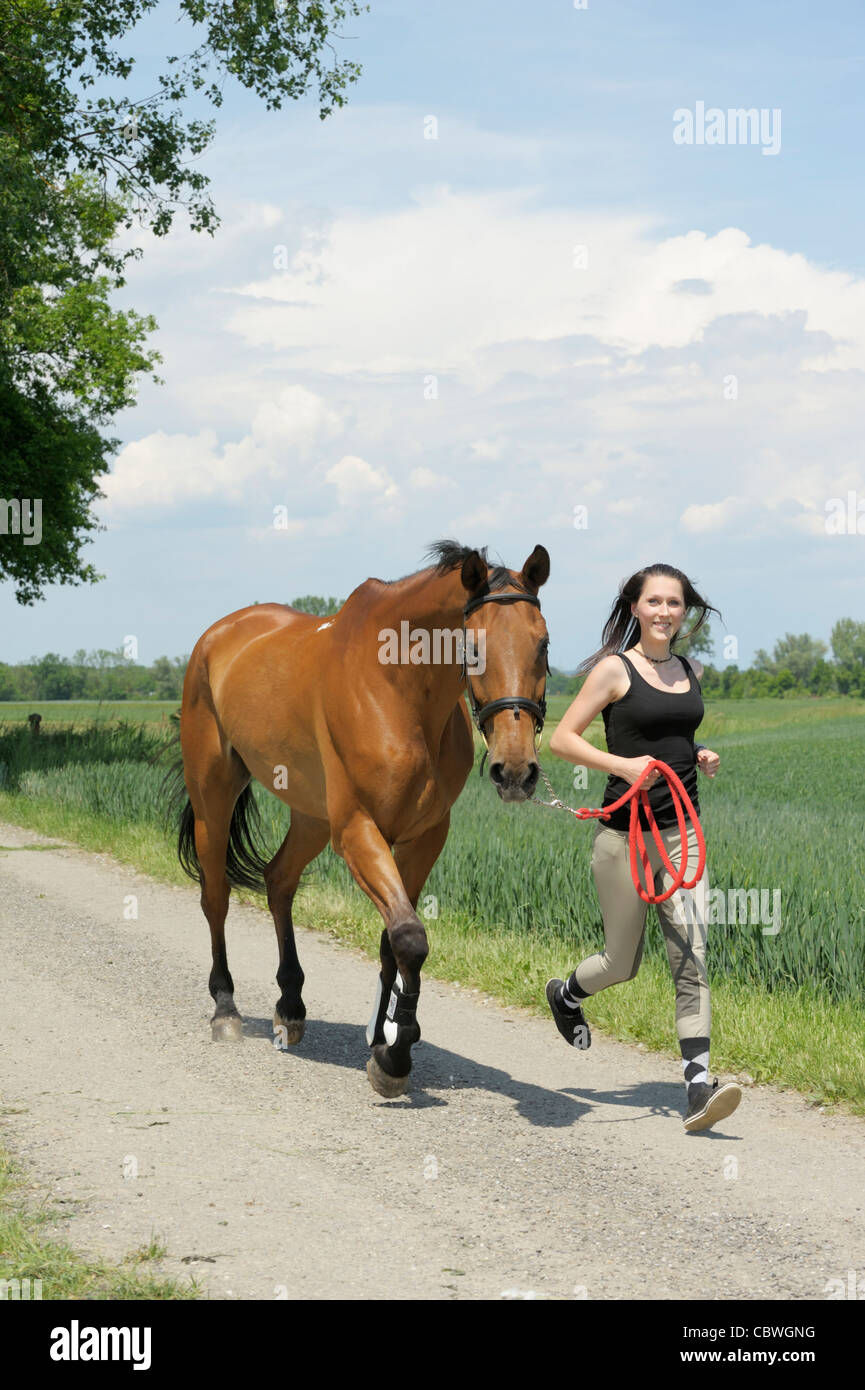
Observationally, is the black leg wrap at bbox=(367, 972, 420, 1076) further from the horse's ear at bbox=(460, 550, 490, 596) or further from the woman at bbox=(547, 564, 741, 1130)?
the horse's ear at bbox=(460, 550, 490, 596)

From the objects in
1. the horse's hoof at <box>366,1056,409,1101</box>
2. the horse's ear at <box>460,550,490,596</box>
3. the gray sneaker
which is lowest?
the horse's hoof at <box>366,1056,409,1101</box>

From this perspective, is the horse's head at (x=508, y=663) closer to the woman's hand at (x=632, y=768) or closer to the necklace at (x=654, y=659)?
the woman's hand at (x=632, y=768)

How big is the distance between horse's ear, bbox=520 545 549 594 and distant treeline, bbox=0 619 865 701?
1.18 ft

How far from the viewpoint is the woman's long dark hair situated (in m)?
5.23

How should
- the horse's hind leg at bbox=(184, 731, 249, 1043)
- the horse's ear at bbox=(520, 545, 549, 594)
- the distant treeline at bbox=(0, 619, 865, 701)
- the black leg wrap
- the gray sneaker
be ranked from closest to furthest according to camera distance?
the gray sneaker
the horse's ear at bbox=(520, 545, 549, 594)
the black leg wrap
the horse's hind leg at bbox=(184, 731, 249, 1043)
the distant treeline at bbox=(0, 619, 865, 701)

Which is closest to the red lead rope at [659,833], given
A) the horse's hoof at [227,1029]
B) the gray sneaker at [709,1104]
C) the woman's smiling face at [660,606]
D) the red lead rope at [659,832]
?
the red lead rope at [659,832]

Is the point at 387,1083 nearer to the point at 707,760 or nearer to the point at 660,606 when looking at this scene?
the point at 707,760

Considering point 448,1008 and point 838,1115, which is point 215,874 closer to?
point 448,1008

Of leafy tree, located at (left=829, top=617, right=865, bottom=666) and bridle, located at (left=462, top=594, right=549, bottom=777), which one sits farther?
leafy tree, located at (left=829, top=617, right=865, bottom=666)

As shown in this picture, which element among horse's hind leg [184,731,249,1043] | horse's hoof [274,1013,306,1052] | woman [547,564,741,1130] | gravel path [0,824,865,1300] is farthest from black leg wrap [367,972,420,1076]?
horse's hind leg [184,731,249,1043]

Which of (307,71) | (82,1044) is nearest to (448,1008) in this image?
(82,1044)

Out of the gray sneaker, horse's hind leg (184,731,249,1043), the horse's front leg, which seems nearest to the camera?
the gray sneaker

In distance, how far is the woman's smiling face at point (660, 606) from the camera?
5086 mm
